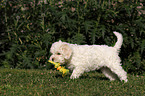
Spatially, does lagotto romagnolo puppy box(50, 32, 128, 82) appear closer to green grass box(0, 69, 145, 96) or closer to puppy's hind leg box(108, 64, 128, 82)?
puppy's hind leg box(108, 64, 128, 82)

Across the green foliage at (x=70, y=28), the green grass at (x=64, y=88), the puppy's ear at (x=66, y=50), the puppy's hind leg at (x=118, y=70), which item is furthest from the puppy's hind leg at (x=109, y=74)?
the green foliage at (x=70, y=28)

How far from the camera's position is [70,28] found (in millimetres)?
7020

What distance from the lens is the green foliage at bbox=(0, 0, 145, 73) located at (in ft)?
22.8

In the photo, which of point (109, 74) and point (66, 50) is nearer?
point (66, 50)

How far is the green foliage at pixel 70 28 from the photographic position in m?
6.95

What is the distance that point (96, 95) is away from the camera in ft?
13.7

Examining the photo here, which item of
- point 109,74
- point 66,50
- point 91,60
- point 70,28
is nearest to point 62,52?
point 66,50

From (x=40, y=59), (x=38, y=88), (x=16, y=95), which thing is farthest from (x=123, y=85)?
(x=40, y=59)

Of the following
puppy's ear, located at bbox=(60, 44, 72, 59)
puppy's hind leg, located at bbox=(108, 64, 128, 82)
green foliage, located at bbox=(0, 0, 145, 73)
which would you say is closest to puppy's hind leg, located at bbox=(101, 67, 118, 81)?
puppy's hind leg, located at bbox=(108, 64, 128, 82)

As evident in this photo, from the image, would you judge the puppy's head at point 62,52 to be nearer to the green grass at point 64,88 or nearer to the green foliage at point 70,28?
the green grass at point 64,88

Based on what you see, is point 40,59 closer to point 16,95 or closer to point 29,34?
point 29,34

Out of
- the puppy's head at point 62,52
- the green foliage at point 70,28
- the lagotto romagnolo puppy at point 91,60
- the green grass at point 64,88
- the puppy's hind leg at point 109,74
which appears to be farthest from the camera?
the green foliage at point 70,28

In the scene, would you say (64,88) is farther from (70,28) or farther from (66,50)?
(70,28)

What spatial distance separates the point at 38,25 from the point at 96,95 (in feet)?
12.5
